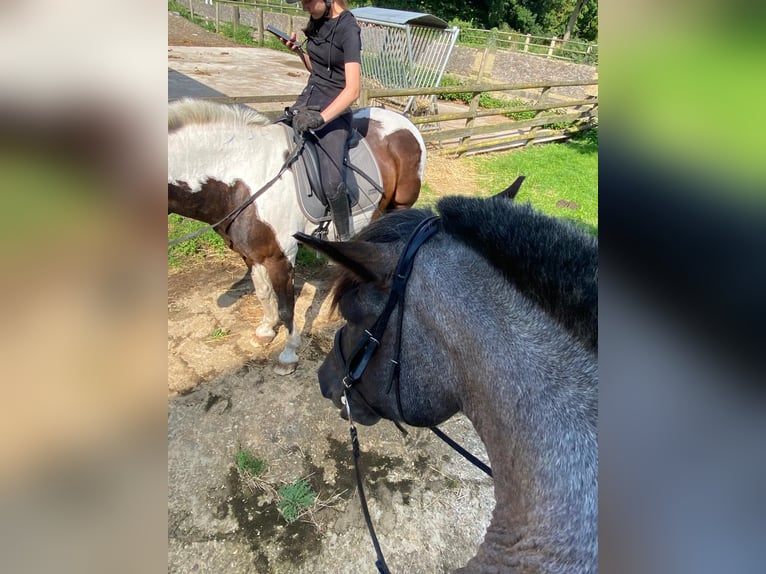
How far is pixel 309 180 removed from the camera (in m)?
3.42

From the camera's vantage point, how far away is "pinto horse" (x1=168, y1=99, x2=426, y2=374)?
10.0ft

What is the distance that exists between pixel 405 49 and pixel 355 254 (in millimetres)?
11287

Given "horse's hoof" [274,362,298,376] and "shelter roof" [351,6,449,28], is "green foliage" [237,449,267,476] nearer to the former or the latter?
"horse's hoof" [274,362,298,376]

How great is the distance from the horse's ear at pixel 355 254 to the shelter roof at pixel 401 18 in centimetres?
1106

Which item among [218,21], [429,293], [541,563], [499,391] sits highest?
[218,21]

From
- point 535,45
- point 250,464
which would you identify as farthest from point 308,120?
point 535,45

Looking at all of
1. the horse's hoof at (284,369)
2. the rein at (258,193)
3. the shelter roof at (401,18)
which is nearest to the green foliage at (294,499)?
the horse's hoof at (284,369)

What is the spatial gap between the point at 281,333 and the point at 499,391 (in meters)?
3.11

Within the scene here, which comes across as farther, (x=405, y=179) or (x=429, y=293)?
(x=405, y=179)

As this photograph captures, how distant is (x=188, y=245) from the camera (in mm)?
4957

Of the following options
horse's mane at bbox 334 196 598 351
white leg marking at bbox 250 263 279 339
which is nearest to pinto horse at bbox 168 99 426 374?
white leg marking at bbox 250 263 279 339

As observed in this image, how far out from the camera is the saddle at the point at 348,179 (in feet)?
11.2
